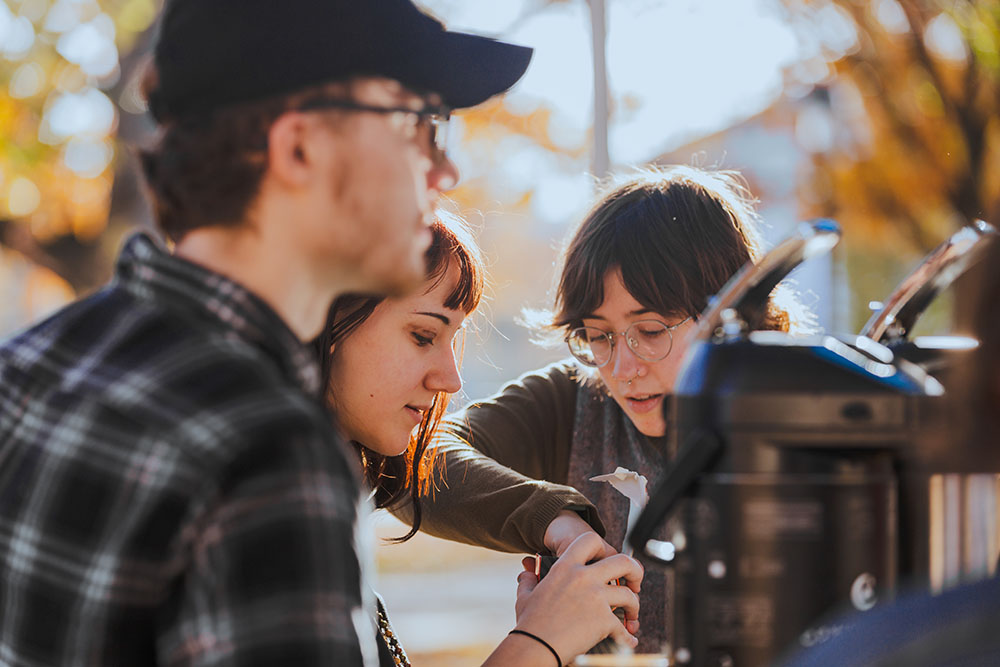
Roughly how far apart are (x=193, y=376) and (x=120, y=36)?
348 inches

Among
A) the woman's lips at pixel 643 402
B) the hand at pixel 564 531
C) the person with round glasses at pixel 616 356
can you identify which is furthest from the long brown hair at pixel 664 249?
the hand at pixel 564 531

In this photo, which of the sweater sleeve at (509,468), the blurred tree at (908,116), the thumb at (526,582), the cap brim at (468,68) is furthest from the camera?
the blurred tree at (908,116)

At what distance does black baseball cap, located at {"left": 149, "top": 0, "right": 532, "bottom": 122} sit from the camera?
1.26 m

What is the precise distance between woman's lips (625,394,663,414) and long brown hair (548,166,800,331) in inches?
7.8

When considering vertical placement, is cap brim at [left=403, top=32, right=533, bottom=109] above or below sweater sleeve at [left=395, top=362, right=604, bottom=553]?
above

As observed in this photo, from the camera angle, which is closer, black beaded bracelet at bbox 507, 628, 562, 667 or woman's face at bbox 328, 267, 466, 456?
black beaded bracelet at bbox 507, 628, 562, 667

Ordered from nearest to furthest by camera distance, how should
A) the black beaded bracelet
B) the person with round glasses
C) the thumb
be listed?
the black beaded bracelet → the thumb → the person with round glasses

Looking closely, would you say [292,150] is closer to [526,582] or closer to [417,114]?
[417,114]

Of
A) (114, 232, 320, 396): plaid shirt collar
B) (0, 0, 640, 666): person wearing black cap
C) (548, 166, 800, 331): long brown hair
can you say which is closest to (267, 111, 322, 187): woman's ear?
(0, 0, 640, 666): person wearing black cap

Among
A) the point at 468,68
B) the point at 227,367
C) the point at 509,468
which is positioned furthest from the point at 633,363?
the point at 227,367

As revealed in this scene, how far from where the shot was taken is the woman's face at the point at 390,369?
229cm

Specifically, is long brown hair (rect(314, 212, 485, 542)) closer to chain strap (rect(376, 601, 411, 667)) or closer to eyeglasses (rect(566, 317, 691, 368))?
eyeglasses (rect(566, 317, 691, 368))

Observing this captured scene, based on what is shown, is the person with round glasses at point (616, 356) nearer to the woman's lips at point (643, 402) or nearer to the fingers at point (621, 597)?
the woman's lips at point (643, 402)

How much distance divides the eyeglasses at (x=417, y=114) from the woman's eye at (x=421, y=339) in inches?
33.1
